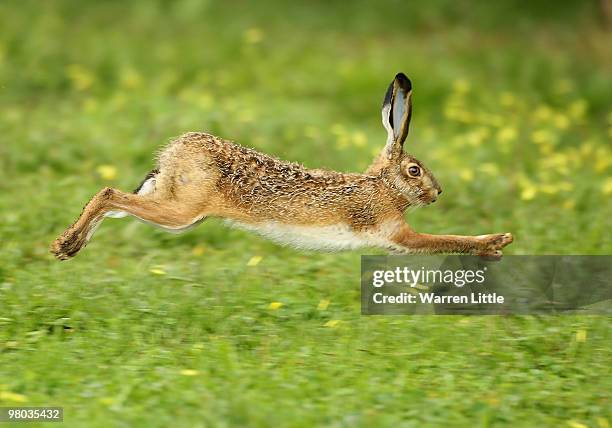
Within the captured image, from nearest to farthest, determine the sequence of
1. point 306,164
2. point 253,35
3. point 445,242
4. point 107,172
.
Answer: point 445,242, point 107,172, point 306,164, point 253,35

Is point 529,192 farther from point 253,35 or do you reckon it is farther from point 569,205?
point 253,35

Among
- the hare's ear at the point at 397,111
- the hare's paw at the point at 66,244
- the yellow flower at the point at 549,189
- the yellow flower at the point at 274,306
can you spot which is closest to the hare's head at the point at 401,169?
the hare's ear at the point at 397,111

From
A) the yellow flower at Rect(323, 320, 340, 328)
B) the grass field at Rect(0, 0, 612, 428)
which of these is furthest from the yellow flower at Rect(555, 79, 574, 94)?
the yellow flower at Rect(323, 320, 340, 328)

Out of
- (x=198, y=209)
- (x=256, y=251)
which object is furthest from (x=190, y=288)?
(x=256, y=251)

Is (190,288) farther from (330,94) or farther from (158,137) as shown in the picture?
(330,94)

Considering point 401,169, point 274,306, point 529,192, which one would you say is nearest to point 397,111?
point 401,169

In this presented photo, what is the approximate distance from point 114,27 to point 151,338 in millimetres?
8239

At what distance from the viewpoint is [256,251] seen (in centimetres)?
781

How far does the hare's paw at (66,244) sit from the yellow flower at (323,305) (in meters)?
1.49

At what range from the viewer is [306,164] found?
9.38 metres

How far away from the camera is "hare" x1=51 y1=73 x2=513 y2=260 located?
245 inches

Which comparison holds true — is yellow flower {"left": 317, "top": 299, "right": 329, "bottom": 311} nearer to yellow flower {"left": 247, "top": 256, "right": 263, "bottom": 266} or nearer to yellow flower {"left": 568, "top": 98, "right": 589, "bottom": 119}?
yellow flower {"left": 247, "top": 256, "right": 263, "bottom": 266}

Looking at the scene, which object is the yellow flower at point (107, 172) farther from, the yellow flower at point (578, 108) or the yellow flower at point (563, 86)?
the yellow flower at point (563, 86)

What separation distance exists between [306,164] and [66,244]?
138 inches
